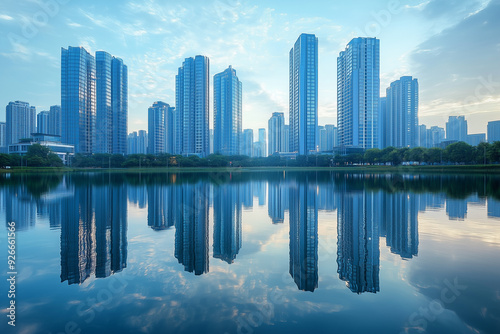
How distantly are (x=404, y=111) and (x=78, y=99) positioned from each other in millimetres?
189871

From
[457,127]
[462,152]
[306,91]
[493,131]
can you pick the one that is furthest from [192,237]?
[457,127]

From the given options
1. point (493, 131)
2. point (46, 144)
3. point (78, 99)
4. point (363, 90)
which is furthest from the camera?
point (493, 131)

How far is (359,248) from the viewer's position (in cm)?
1016

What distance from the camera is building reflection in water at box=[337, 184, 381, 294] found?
25.1 feet

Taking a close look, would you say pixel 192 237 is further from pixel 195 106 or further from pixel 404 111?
pixel 404 111

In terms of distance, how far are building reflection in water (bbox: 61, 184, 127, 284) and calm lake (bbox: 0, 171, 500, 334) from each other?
0.21 ft

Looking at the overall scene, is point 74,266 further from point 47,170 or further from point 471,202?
point 47,170

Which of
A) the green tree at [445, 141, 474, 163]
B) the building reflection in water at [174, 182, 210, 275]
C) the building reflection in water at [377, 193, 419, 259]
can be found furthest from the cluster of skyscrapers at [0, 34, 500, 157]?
the building reflection in water at [174, 182, 210, 275]

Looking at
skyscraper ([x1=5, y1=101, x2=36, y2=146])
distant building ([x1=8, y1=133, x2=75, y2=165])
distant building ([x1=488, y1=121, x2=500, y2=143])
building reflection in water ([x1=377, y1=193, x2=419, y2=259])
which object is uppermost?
skyscraper ([x1=5, y1=101, x2=36, y2=146])

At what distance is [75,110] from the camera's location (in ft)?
447

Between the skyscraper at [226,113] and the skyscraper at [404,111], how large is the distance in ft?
345

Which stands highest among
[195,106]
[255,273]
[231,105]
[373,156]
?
[231,105]

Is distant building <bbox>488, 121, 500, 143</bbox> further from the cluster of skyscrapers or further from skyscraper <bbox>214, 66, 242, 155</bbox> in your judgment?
skyscraper <bbox>214, 66, 242, 155</bbox>

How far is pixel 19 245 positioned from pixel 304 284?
11285 mm
